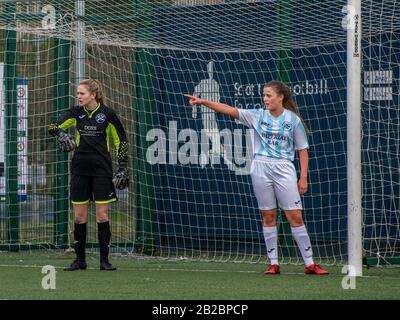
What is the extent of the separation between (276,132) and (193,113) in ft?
10.3

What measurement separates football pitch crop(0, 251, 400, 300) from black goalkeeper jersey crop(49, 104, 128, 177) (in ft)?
3.32

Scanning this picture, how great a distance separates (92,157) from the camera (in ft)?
35.1

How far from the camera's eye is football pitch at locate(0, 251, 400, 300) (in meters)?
8.29

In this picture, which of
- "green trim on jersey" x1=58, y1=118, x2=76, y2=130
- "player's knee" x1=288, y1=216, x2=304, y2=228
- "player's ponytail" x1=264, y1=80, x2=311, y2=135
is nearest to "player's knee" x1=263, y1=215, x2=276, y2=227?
"player's knee" x1=288, y1=216, x2=304, y2=228

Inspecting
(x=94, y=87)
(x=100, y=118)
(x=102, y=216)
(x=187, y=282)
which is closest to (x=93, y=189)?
(x=102, y=216)

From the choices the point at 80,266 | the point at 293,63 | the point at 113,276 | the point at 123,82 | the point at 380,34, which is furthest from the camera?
the point at 123,82

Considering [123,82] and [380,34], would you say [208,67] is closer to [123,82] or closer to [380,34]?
[123,82]

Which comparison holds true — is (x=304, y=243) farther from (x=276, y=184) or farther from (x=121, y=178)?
(x=121, y=178)

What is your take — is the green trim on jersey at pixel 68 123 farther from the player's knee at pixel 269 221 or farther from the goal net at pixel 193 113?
the player's knee at pixel 269 221

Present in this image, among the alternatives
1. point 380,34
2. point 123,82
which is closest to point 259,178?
point 380,34

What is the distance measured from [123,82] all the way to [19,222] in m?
2.15

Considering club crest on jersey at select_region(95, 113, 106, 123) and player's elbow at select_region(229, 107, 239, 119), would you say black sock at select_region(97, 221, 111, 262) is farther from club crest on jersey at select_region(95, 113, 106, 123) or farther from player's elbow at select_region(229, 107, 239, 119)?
player's elbow at select_region(229, 107, 239, 119)

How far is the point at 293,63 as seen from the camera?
12.6m

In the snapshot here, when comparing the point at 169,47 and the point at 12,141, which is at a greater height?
the point at 169,47
